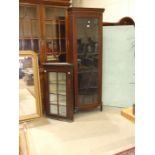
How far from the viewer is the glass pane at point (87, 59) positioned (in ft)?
14.5

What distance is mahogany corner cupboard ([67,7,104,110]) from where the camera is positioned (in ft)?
14.2

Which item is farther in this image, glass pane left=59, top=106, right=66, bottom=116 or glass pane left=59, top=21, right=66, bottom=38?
glass pane left=59, top=21, right=66, bottom=38

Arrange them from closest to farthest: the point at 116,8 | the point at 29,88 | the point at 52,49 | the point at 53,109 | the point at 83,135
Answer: the point at 83,135
the point at 29,88
the point at 53,109
the point at 52,49
the point at 116,8

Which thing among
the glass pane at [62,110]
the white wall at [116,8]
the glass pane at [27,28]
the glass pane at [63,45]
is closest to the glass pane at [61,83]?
the glass pane at [62,110]

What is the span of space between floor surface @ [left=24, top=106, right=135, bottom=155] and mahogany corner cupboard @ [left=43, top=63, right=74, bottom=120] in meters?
0.18

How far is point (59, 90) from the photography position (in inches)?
169

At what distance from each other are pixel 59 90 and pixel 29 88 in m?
0.51

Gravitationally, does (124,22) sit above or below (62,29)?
above

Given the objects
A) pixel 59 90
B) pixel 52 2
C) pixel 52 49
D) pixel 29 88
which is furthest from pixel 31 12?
pixel 59 90

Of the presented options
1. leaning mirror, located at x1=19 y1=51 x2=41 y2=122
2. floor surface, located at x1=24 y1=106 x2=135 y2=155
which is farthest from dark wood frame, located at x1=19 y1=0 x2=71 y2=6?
floor surface, located at x1=24 y1=106 x2=135 y2=155

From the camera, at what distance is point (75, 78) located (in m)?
4.41

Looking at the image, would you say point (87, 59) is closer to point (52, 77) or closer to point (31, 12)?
point (52, 77)

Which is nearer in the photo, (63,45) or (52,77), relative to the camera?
(52,77)

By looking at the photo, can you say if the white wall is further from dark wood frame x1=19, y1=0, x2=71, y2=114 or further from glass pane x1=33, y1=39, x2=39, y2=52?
glass pane x1=33, y1=39, x2=39, y2=52
